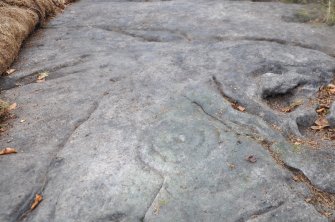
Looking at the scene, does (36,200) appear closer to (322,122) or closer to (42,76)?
(42,76)

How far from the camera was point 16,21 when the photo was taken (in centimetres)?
678

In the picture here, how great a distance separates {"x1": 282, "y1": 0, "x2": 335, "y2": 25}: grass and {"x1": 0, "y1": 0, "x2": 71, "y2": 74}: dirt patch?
504 centimetres

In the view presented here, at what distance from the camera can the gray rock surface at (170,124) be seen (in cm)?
332

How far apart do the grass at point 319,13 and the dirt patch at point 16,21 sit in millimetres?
5044

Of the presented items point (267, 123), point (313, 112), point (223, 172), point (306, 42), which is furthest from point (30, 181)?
point (306, 42)

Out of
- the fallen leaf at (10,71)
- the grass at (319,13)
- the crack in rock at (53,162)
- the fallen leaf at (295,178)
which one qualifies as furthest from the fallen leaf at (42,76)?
the grass at (319,13)

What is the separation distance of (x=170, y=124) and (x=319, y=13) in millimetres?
4493

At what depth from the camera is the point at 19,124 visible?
178 inches

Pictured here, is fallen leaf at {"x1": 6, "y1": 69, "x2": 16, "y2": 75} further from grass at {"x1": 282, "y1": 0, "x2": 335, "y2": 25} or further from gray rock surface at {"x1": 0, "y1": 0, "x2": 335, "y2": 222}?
grass at {"x1": 282, "y1": 0, "x2": 335, "y2": 25}

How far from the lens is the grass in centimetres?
672

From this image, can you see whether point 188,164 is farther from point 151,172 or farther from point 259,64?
point 259,64

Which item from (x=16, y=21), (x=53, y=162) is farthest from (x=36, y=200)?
(x=16, y=21)

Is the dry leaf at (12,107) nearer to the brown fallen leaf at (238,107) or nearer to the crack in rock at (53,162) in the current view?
the crack in rock at (53,162)

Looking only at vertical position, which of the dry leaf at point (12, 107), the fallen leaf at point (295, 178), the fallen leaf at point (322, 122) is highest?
the dry leaf at point (12, 107)
